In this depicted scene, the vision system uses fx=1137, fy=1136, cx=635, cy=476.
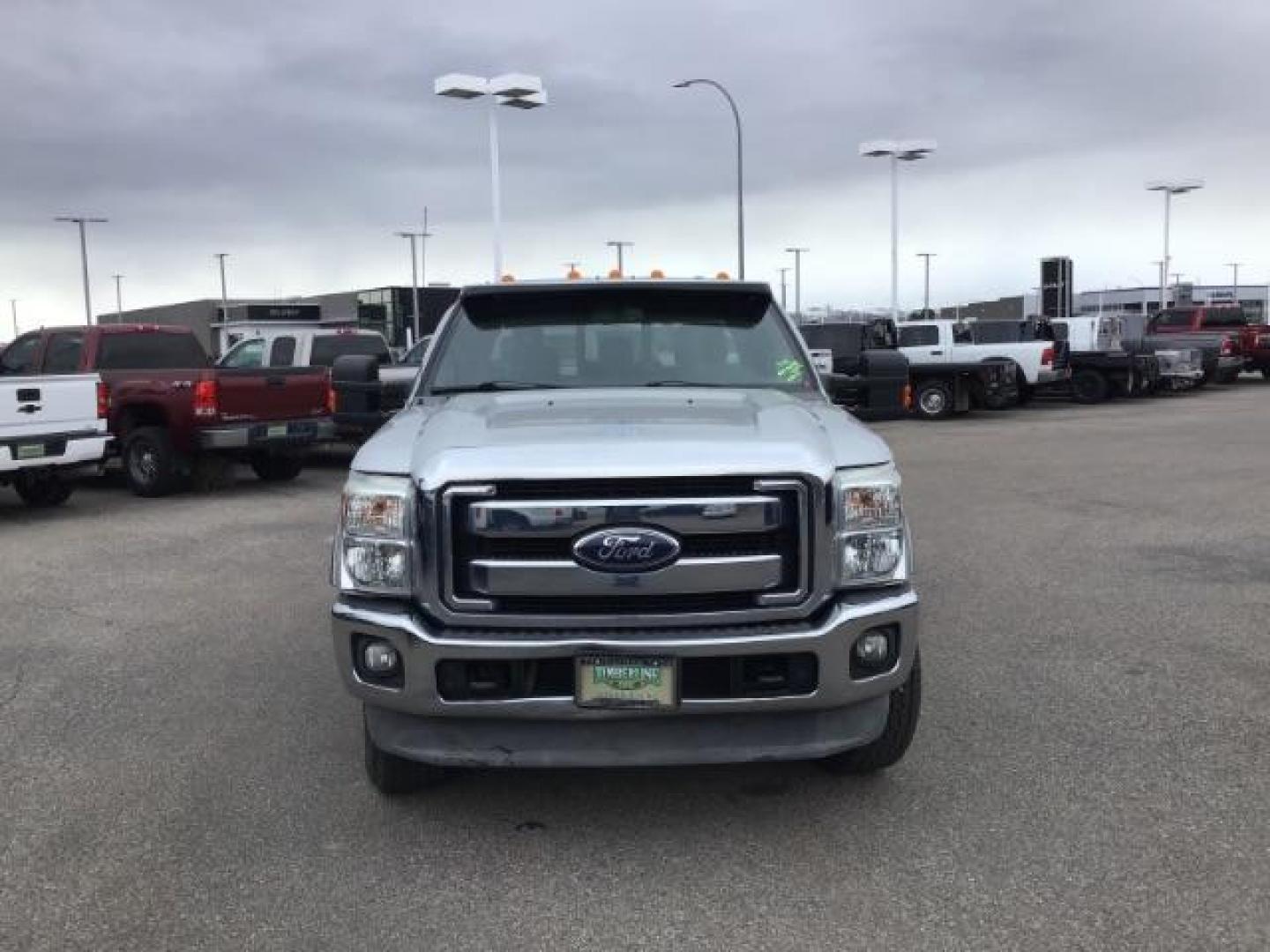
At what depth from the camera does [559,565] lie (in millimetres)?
3506

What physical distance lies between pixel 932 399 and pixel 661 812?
20461 millimetres

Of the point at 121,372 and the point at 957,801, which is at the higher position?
the point at 121,372

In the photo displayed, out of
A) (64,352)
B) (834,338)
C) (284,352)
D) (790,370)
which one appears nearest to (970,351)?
(834,338)

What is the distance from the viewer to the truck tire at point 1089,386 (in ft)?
87.4

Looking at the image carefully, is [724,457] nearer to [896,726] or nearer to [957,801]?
[896,726]

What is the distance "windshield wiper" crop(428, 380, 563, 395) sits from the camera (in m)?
4.88

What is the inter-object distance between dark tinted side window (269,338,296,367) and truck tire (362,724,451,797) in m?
12.9

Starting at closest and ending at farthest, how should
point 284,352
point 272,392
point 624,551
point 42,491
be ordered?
point 624,551 < point 42,491 < point 272,392 < point 284,352

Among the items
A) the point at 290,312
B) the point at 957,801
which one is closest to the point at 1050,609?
the point at 957,801

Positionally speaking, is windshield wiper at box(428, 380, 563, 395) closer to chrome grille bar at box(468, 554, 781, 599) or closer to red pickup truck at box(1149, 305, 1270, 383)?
chrome grille bar at box(468, 554, 781, 599)

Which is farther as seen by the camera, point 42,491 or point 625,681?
point 42,491

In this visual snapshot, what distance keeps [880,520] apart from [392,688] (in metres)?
1.66

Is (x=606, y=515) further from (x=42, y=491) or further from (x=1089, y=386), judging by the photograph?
(x=1089, y=386)

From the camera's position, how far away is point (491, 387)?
493 centimetres
